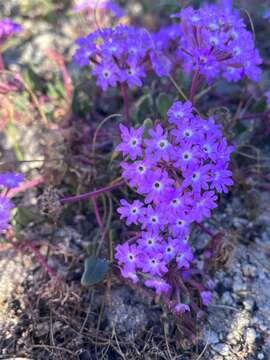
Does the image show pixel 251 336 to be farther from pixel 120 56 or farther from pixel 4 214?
pixel 120 56

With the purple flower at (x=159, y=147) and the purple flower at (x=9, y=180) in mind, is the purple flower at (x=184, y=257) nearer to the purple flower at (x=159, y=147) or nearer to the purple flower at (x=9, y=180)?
the purple flower at (x=159, y=147)

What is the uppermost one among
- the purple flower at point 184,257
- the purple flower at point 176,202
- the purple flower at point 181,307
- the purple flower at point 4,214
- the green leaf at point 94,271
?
the purple flower at point 176,202

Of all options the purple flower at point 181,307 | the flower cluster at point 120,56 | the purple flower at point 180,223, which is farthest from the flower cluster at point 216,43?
the purple flower at point 181,307

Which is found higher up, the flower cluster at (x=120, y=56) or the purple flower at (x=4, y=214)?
the flower cluster at (x=120, y=56)

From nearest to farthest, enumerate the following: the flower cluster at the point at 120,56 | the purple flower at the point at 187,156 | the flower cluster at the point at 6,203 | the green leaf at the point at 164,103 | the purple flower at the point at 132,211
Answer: the purple flower at the point at 187,156 < the purple flower at the point at 132,211 < the flower cluster at the point at 6,203 < the flower cluster at the point at 120,56 < the green leaf at the point at 164,103

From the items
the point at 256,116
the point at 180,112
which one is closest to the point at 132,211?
the point at 180,112

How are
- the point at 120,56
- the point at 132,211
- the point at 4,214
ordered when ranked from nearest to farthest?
the point at 132,211, the point at 4,214, the point at 120,56
